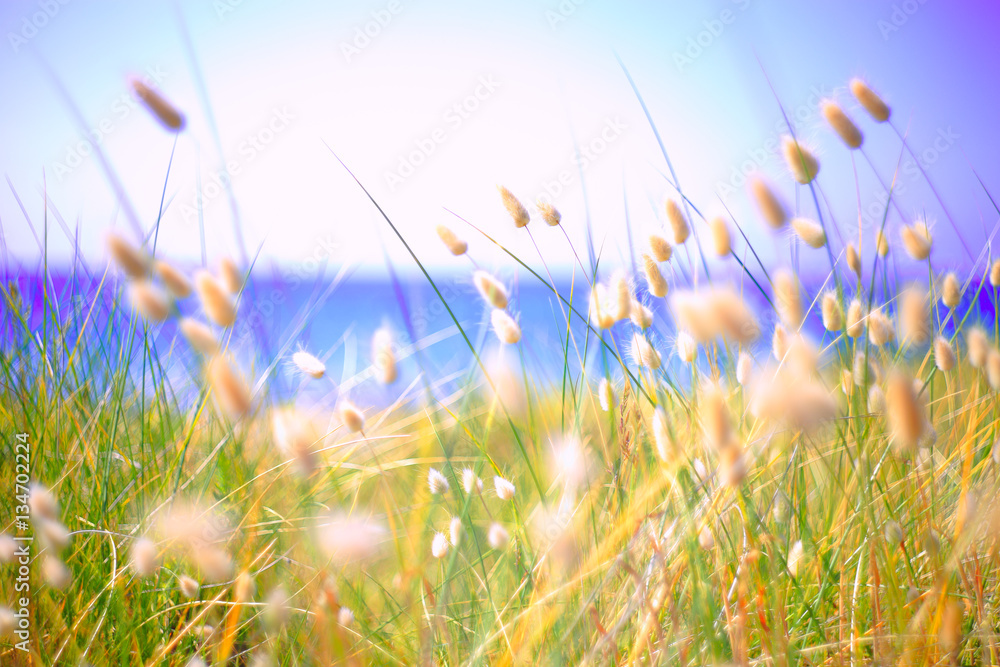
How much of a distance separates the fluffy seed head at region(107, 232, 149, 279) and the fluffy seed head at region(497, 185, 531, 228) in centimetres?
56

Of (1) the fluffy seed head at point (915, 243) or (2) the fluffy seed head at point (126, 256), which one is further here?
(1) the fluffy seed head at point (915, 243)

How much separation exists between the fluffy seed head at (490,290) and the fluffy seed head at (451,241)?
0.08 metres

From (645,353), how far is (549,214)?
12.0 inches

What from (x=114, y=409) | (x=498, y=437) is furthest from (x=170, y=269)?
(x=498, y=437)

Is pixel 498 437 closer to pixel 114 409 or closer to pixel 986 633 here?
pixel 114 409

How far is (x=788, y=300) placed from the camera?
0.84 m

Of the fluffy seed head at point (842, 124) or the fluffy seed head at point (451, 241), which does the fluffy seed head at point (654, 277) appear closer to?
the fluffy seed head at point (451, 241)

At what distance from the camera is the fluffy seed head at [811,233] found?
0.97 metres

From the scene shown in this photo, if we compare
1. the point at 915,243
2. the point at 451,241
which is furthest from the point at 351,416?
the point at 915,243

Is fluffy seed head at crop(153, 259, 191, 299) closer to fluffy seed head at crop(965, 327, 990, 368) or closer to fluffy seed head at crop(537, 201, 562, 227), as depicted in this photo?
fluffy seed head at crop(537, 201, 562, 227)

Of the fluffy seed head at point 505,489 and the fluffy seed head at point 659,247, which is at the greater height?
the fluffy seed head at point 659,247

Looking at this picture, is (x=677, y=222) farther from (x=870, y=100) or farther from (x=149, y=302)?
→ (x=149, y=302)

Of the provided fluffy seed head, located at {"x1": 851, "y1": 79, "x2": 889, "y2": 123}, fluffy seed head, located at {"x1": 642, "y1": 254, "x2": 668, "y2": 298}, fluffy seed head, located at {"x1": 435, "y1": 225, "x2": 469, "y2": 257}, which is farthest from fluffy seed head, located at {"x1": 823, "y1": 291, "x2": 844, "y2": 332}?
fluffy seed head, located at {"x1": 435, "y1": 225, "x2": 469, "y2": 257}

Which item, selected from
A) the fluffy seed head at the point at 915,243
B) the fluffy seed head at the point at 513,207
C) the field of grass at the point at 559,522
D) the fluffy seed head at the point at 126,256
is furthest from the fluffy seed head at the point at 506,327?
the fluffy seed head at the point at 915,243
